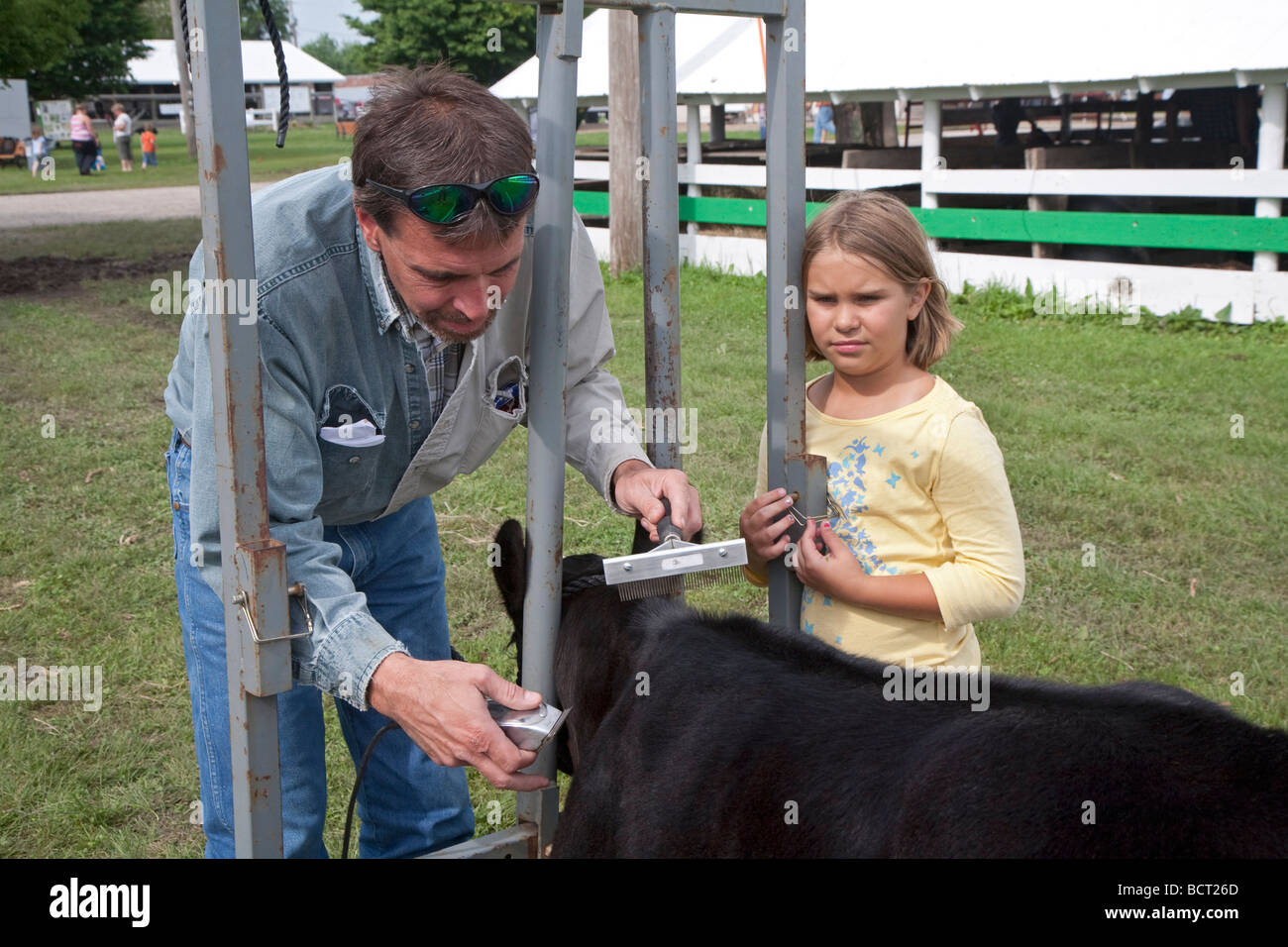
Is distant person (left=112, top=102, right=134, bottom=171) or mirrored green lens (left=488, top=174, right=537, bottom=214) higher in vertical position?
distant person (left=112, top=102, right=134, bottom=171)

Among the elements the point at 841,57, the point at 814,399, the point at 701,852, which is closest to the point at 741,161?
the point at 841,57

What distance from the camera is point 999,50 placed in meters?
11.3

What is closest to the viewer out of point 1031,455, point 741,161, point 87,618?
point 87,618

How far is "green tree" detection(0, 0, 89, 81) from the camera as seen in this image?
40.5 feet

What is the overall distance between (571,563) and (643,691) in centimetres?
53

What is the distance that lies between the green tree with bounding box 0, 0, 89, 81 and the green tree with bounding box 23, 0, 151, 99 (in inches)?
1133

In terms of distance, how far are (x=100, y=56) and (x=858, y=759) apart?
50835 millimetres

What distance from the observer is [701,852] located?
81.7 inches

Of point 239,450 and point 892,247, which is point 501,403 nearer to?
point 239,450

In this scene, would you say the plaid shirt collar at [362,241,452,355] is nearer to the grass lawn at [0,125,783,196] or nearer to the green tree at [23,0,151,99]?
the grass lawn at [0,125,783,196]

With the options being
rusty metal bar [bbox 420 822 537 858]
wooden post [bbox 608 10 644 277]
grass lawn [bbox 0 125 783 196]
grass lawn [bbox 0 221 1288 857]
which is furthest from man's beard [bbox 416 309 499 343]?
grass lawn [bbox 0 125 783 196]

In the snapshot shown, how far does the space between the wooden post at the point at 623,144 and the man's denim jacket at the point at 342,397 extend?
918cm

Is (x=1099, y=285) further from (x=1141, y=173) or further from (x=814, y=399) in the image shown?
(x=814, y=399)

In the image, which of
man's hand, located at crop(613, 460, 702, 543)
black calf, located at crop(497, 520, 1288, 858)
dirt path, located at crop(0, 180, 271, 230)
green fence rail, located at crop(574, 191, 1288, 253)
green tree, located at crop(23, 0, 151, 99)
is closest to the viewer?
black calf, located at crop(497, 520, 1288, 858)
